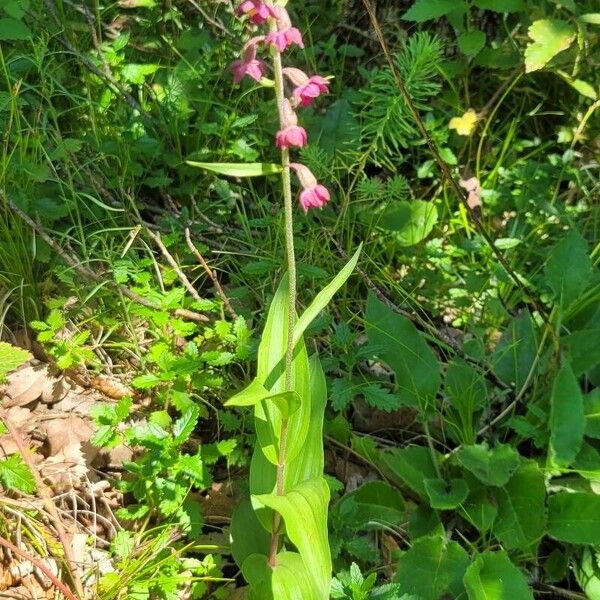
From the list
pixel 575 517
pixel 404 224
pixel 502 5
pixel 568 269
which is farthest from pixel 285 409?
pixel 502 5

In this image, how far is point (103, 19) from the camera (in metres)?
3.29

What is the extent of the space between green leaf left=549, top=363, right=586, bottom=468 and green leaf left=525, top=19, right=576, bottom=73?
1212 mm

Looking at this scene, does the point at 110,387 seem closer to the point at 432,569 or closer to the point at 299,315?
the point at 299,315

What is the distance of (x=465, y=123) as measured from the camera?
9.59 ft

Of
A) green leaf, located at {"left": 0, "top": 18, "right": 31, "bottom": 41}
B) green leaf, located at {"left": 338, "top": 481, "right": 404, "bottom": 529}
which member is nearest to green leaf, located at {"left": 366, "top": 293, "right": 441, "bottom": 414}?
green leaf, located at {"left": 338, "top": 481, "right": 404, "bottom": 529}

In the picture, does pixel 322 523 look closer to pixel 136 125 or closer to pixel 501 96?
pixel 136 125

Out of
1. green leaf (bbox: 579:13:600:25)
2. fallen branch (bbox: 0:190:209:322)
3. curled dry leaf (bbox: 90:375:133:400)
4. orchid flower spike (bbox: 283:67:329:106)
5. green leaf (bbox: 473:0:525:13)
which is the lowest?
curled dry leaf (bbox: 90:375:133:400)

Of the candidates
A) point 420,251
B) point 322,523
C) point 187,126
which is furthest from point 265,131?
point 322,523

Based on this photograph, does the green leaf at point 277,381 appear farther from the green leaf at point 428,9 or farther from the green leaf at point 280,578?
the green leaf at point 428,9

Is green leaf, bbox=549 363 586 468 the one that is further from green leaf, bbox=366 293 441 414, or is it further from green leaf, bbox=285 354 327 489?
green leaf, bbox=285 354 327 489

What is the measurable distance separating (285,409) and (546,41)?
185 cm

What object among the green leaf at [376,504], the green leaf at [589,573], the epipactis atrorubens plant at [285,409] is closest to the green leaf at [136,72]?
the epipactis atrorubens plant at [285,409]

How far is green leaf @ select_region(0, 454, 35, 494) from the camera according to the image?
1704 mm

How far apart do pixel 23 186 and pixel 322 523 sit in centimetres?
160
